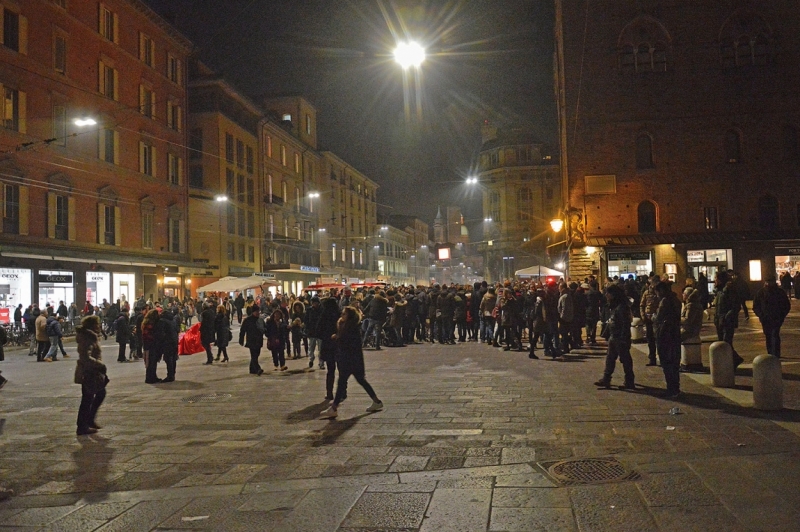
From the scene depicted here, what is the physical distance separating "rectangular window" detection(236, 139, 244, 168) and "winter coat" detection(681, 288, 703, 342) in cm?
4146

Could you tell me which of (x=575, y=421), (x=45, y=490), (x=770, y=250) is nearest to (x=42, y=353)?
(x=45, y=490)

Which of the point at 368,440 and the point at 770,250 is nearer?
the point at 368,440

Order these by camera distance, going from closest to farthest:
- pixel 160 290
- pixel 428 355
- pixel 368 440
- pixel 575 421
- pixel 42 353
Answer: pixel 368 440
pixel 575 421
pixel 428 355
pixel 42 353
pixel 160 290

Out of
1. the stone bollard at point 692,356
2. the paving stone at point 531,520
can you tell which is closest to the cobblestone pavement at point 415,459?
the paving stone at point 531,520

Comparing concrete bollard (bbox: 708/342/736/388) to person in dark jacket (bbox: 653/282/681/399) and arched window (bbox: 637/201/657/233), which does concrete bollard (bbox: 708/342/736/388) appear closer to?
person in dark jacket (bbox: 653/282/681/399)

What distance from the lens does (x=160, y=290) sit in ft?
123

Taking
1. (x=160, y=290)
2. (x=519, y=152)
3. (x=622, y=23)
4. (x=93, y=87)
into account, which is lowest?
(x=160, y=290)

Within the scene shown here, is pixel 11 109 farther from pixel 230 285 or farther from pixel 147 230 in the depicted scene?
pixel 230 285

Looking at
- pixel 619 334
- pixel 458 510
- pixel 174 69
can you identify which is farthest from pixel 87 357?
pixel 174 69

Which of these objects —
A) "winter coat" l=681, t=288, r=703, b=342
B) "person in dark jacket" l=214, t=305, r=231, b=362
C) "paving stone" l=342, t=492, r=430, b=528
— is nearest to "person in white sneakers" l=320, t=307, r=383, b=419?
"paving stone" l=342, t=492, r=430, b=528

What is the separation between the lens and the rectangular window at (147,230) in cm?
3619

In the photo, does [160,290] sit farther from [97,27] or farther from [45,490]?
[45,490]

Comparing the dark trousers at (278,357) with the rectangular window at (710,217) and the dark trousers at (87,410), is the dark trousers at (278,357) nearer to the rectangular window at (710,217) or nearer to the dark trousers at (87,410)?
the dark trousers at (87,410)

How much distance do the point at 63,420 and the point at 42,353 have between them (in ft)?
35.8
